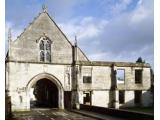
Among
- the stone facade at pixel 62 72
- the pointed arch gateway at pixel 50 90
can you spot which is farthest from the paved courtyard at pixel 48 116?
the pointed arch gateway at pixel 50 90

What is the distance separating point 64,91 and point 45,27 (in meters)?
6.91

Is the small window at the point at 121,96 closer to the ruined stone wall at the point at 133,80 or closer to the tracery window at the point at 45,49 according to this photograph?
the ruined stone wall at the point at 133,80

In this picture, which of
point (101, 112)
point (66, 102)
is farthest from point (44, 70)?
point (101, 112)

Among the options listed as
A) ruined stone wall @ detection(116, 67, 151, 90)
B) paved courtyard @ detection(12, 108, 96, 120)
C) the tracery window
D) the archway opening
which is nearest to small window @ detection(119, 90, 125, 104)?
ruined stone wall @ detection(116, 67, 151, 90)

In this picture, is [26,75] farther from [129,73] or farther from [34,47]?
Result: [129,73]

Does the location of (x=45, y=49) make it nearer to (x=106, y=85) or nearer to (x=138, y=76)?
(x=106, y=85)

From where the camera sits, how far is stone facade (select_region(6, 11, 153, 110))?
26.7 metres

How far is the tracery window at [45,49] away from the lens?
28.1 meters

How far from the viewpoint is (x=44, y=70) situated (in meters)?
27.6

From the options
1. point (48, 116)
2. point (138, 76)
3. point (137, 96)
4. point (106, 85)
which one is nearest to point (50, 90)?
point (106, 85)

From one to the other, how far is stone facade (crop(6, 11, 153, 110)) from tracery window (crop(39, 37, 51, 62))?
8.1 inches

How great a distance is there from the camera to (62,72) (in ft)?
93.6

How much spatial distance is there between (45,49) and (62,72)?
2936mm

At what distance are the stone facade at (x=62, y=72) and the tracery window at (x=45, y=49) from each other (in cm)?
21
